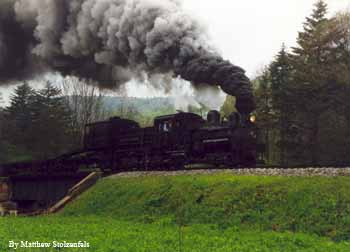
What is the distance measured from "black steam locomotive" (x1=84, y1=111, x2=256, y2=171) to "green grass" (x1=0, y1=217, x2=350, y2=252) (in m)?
7.09

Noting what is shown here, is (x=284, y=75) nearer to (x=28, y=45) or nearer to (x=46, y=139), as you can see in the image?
(x=28, y=45)

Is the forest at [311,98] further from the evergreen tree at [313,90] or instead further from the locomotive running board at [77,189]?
the locomotive running board at [77,189]

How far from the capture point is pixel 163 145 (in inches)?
923

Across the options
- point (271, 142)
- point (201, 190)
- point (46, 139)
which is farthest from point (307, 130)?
point (46, 139)

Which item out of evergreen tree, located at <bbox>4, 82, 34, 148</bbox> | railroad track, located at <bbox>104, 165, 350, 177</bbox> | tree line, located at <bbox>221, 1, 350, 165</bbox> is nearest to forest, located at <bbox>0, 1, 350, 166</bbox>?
tree line, located at <bbox>221, 1, 350, 165</bbox>

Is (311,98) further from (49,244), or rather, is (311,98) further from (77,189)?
(49,244)

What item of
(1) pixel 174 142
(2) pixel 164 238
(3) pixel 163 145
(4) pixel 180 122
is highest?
(4) pixel 180 122

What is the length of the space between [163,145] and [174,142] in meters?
0.75

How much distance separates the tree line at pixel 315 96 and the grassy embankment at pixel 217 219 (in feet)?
45.4

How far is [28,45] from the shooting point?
30.1 meters

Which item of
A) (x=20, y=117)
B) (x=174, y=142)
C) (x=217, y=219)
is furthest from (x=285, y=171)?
(x=20, y=117)

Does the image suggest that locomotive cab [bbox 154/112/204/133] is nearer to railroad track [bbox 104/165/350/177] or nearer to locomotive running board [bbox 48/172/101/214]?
railroad track [bbox 104/165/350/177]

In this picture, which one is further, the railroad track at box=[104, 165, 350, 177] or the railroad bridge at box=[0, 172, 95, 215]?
the railroad bridge at box=[0, 172, 95, 215]

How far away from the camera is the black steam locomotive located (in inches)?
Answer: 821
